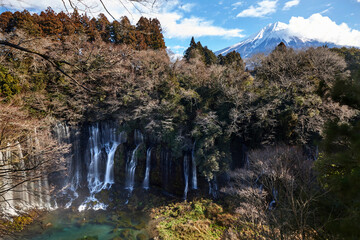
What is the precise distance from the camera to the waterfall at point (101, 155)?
599 inches

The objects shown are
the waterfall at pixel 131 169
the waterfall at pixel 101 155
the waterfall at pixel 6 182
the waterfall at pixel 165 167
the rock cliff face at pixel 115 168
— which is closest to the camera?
the waterfall at pixel 6 182

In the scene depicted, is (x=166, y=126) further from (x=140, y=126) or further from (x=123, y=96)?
(x=123, y=96)

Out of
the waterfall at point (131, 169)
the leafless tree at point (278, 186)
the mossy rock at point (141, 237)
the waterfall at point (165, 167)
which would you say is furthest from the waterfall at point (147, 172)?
the leafless tree at point (278, 186)

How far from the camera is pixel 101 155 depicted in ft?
51.6

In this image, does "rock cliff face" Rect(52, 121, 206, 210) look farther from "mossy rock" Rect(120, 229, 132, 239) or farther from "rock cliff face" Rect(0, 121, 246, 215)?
"mossy rock" Rect(120, 229, 132, 239)

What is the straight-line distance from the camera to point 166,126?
43.1 ft

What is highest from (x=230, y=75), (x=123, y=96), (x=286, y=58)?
(x=286, y=58)

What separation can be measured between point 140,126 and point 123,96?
2.99m

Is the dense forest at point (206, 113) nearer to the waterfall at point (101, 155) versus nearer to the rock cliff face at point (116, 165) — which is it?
the rock cliff face at point (116, 165)

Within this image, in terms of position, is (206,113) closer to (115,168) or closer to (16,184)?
(115,168)

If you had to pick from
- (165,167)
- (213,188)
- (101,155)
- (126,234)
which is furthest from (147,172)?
(213,188)

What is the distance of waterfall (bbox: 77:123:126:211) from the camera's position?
49.9ft

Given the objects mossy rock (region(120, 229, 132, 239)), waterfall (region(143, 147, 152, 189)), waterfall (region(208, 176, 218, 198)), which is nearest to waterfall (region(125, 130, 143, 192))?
waterfall (region(143, 147, 152, 189))

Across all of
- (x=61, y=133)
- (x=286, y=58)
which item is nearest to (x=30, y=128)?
→ (x=61, y=133)
